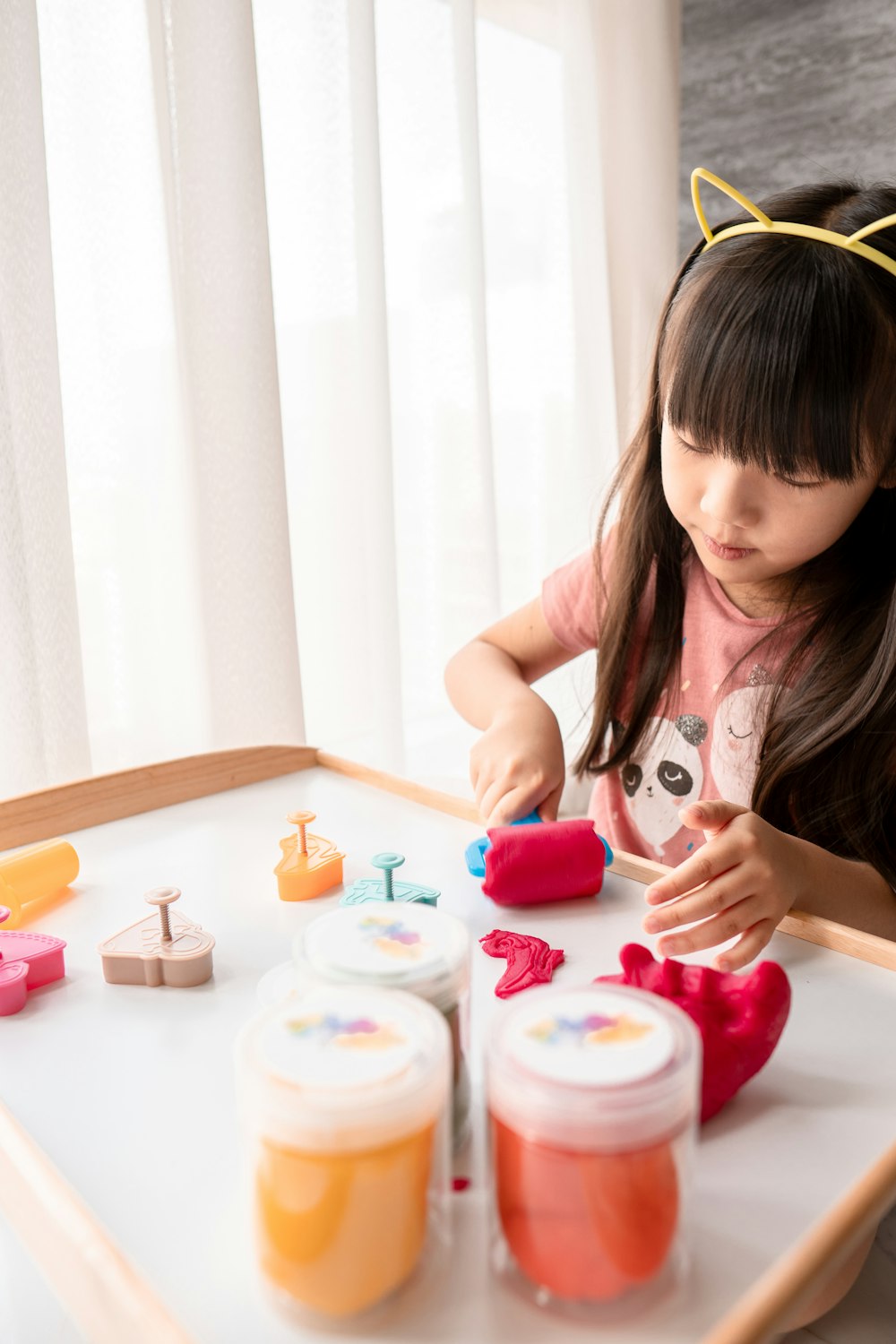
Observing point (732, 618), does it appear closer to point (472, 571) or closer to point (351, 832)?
point (351, 832)

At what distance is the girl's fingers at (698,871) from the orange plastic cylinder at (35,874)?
328mm

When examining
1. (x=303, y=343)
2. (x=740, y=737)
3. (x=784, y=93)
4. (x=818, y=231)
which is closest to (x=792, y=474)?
(x=818, y=231)

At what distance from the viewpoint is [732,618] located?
3.07ft

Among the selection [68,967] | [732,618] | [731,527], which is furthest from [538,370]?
[68,967]

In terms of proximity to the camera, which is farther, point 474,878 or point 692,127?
point 692,127

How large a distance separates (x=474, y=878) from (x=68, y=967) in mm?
223

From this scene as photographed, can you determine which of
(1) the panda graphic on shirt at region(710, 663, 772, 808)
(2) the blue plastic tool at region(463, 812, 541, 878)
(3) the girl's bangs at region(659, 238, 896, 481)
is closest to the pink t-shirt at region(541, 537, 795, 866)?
(1) the panda graphic on shirt at region(710, 663, 772, 808)

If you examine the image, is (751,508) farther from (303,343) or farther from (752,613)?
(303,343)

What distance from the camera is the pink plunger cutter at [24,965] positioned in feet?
1.60

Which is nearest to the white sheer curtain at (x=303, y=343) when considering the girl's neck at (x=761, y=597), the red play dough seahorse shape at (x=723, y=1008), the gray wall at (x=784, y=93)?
the gray wall at (x=784, y=93)

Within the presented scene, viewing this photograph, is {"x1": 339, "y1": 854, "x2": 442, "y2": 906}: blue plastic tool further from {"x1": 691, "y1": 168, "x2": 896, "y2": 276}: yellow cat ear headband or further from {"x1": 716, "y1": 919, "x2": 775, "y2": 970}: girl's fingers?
{"x1": 691, "y1": 168, "x2": 896, "y2": 276}: yellow cat ear headband

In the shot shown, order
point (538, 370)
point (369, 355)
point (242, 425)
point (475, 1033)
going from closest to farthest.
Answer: point (475, 1033)
point (242, 425)
point (369, 355)
point (538, 370)

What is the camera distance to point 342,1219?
0.30 m

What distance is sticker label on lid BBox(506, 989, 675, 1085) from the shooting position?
0.30m
